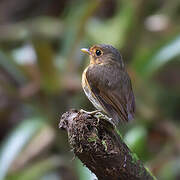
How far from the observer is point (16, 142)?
3998 millimetres

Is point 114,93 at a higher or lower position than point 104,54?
lower

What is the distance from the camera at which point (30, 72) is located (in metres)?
4.18

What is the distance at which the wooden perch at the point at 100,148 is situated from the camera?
2141mm

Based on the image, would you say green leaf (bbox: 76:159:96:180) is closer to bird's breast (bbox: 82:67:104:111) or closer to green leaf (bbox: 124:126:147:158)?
green leaf (bbox: 124:126:147:158)

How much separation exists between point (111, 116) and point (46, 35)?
127 inches

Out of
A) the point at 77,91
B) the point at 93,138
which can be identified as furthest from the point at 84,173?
the point at 93,138

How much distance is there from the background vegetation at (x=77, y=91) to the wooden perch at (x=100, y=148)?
46.2 inches

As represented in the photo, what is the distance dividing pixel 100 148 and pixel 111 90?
1.72 feet

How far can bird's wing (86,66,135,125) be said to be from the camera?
253 cm

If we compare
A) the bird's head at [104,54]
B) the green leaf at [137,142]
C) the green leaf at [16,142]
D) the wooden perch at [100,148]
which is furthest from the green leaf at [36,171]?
the wooden perch at [100,148]

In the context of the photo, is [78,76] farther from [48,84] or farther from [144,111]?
[144,111]

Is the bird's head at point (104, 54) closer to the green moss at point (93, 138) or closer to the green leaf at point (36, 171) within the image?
the green moss at point (93, 138)

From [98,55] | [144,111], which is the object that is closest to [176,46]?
[144,111]

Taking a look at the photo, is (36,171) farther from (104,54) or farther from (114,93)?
(114,93)
